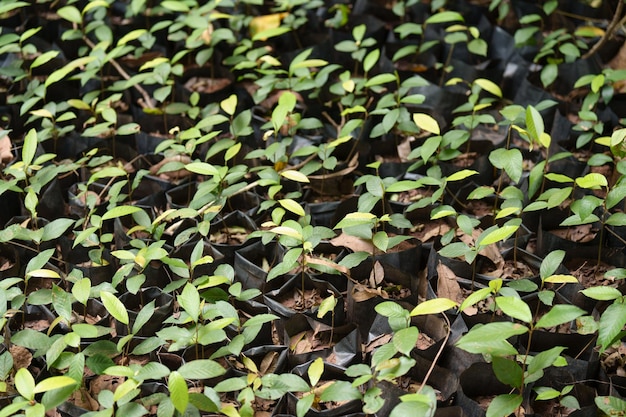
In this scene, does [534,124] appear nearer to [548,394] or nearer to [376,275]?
[376,275]

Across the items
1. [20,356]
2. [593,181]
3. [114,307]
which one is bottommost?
[20,356]

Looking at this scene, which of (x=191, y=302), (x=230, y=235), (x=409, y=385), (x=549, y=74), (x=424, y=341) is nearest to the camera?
(x=191, y=302)

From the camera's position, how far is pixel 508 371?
162 cm

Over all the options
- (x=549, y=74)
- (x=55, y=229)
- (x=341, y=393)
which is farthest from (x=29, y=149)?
(x=549, y=74)

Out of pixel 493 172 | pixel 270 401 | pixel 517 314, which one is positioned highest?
pixel 517 314

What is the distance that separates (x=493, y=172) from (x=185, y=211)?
1004 millimetres

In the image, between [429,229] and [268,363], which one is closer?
[268,363]

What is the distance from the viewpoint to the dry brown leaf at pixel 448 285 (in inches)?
78.5

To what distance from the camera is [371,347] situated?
1914 millimetres

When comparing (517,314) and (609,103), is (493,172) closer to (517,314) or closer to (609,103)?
(609,103)

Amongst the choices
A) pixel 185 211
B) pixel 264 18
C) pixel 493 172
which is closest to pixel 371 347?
pixel 185 211

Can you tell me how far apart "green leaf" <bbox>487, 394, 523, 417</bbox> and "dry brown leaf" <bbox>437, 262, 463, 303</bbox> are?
41cm

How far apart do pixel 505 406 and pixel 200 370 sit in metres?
0.64

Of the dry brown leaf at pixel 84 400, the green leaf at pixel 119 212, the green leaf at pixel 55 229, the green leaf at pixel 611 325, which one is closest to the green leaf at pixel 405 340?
the green leaf at pixel 611 325
